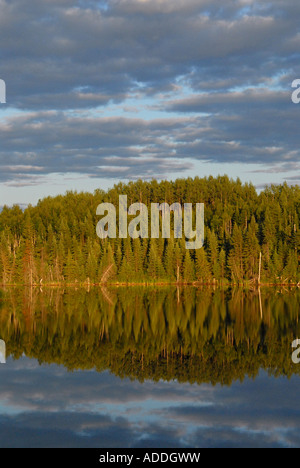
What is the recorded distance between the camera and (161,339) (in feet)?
108

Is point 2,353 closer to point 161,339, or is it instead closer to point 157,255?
point 161,339

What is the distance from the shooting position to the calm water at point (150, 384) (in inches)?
658

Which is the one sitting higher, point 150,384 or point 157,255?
point 157,255

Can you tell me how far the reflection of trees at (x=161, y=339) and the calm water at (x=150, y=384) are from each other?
77 mm

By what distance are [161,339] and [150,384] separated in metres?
10.1

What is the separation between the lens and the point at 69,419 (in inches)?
720

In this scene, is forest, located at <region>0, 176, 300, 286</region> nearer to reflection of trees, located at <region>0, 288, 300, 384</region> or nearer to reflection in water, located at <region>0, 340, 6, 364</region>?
reflection of trees, located at <region>0, 288, 300, 384</region>

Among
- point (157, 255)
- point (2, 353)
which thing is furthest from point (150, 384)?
point (157, 255)

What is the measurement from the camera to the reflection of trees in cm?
2559

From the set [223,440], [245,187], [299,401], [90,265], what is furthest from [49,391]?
[245,187]

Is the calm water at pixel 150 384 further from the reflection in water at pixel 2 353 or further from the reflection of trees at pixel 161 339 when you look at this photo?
the reflection in water at pixel 2 353

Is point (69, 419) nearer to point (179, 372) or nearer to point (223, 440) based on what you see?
point (223, 440)

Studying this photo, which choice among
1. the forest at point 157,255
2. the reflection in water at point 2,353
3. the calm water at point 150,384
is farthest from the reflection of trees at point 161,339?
the forest at point 157,255

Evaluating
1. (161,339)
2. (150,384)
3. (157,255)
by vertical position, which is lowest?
(150,384)
